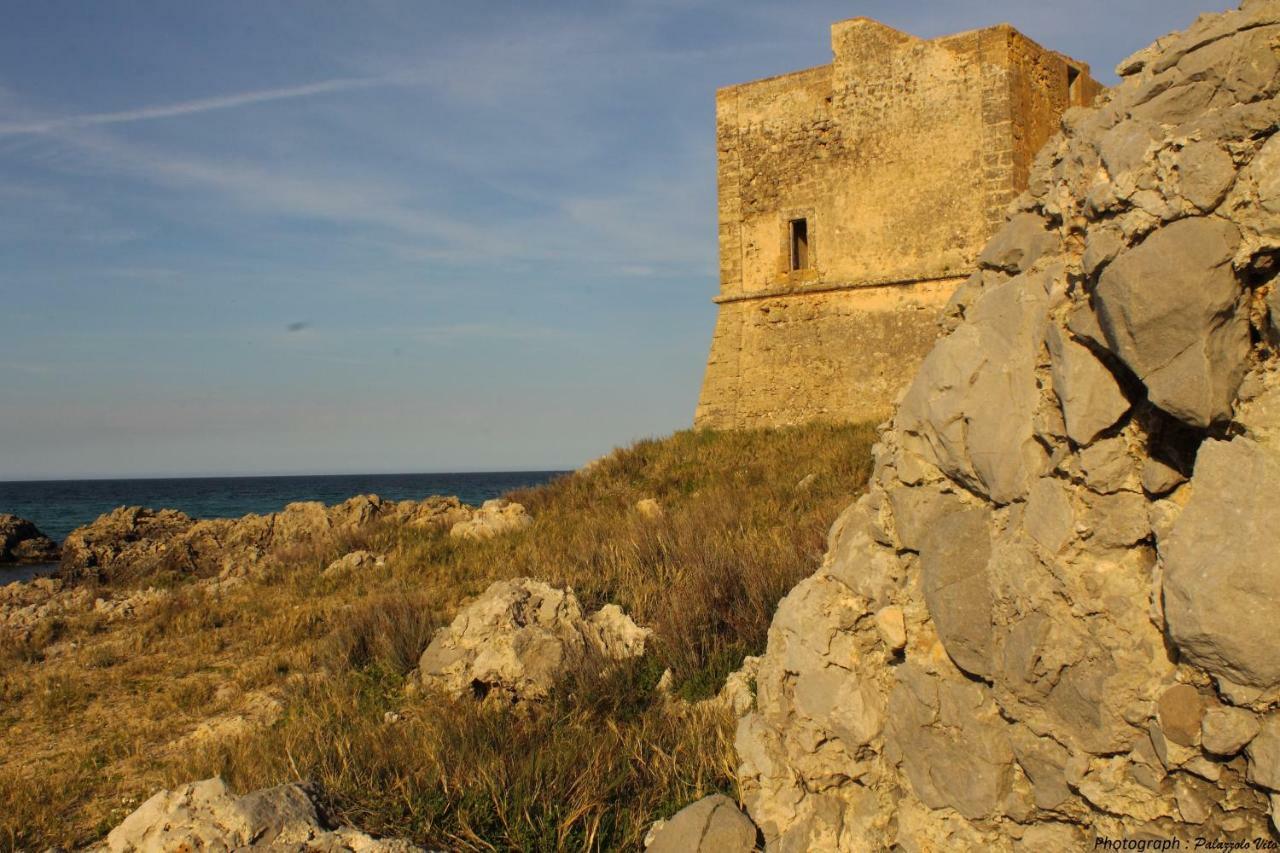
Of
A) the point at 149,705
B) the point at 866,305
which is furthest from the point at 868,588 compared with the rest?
the point at 866,305

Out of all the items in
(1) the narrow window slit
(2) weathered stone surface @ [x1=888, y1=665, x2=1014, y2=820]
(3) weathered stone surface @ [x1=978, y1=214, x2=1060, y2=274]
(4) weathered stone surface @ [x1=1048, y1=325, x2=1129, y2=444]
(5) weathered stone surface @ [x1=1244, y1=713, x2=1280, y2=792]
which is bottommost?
(2) weathered stone surface @ [x1=888, y1=665, x2=1014, y2=820]

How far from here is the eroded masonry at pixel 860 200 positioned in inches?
518

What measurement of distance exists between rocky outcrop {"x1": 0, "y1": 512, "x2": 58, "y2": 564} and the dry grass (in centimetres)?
2012

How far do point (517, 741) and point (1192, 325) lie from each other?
3677 millimetres

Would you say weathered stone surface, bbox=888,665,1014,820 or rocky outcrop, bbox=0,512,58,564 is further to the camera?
rocky outcrop, bbox=0,512,58,564

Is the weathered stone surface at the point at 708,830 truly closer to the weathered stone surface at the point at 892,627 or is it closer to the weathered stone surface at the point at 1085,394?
the weathered stone surface at the point at 892,627

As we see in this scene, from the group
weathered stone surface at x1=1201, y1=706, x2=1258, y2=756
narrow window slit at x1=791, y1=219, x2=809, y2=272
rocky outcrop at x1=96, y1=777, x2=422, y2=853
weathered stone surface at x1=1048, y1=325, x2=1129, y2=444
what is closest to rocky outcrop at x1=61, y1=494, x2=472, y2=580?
narrow window slit at x1=791, y1=219, x2=809, y2=272

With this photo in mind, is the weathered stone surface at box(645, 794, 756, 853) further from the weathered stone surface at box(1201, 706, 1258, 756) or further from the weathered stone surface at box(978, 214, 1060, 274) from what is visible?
the weathered stone surface at box(978, 214, 1060, 274)

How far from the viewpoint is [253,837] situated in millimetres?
3527

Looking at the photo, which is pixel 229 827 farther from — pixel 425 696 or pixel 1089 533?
pixel 1089 533

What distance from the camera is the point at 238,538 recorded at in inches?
659

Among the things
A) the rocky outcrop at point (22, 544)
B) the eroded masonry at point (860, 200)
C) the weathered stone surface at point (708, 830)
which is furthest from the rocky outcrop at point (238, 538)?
the weathered stone surface at point (708, 830)

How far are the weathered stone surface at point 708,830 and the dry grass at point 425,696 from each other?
0.32m

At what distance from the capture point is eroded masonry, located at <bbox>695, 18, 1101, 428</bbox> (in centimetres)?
1315
